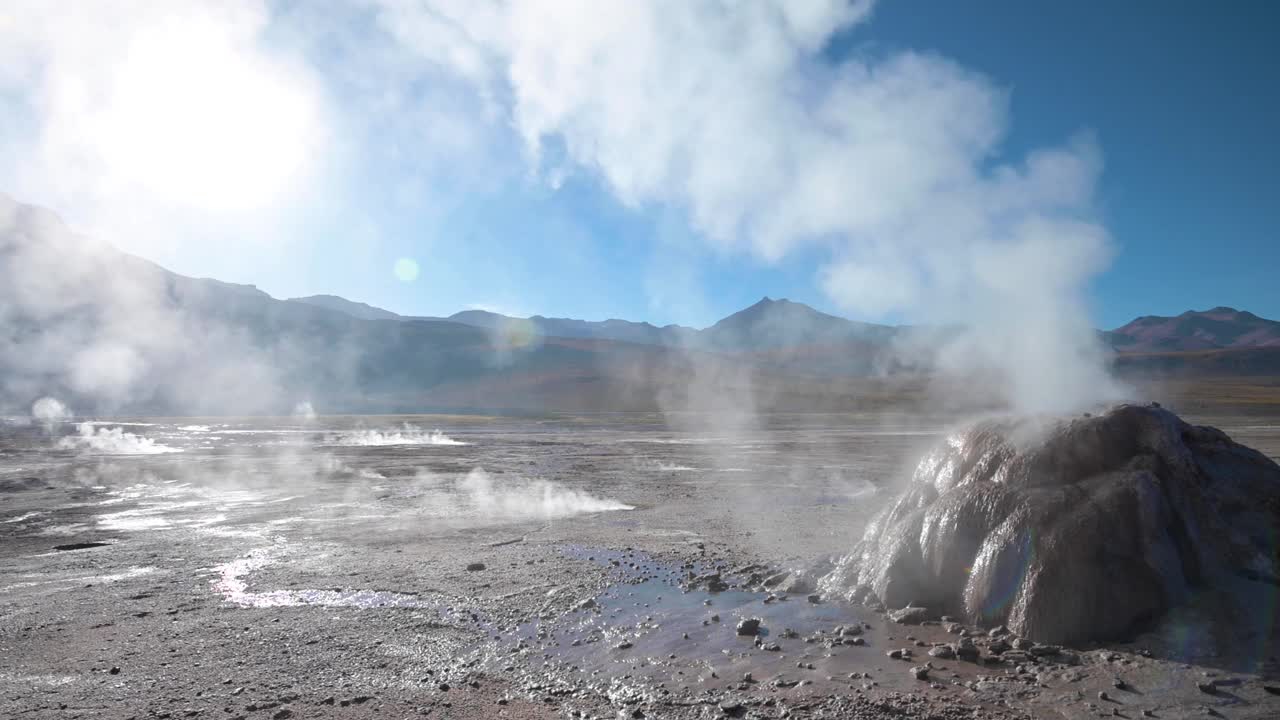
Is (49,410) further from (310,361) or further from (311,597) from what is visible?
(311,597)

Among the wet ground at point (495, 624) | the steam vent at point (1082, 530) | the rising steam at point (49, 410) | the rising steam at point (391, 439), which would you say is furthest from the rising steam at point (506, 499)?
the rising steam at point (49, 410)

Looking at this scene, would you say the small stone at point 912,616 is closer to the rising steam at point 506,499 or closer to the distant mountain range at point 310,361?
the rising steam at point 506,499

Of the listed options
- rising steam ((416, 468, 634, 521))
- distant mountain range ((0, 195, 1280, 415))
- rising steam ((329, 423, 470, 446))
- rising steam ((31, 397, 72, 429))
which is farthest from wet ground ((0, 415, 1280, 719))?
distant mountain range ((0, 195, 1280, 415))

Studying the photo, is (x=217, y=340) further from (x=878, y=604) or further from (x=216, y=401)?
(x=878, y=604)

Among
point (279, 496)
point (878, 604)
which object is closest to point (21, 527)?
point (279, 496)

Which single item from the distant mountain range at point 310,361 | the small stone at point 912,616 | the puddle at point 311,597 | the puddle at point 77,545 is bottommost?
the puddle at point 77,545

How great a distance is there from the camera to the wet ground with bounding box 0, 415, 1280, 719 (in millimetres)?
5371

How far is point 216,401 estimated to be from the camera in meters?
85.9

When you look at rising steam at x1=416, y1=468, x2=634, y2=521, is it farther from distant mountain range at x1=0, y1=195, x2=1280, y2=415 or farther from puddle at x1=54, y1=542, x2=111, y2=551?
distant mountain range at x1=0, y1=195, x2=1280, y2=415

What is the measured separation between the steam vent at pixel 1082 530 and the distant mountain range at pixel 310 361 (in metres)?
72.3

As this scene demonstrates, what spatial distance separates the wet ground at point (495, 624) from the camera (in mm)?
5371

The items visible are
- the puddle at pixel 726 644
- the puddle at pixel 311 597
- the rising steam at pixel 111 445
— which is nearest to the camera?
the puddle at pixel 726 644

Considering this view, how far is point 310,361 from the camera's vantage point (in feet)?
387

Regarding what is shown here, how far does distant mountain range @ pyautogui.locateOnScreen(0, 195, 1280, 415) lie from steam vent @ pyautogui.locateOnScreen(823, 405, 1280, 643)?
72265 mm
